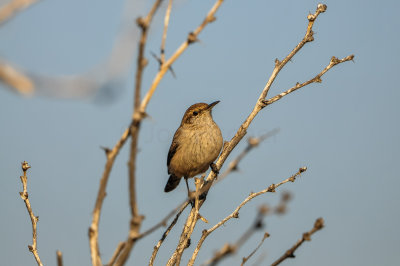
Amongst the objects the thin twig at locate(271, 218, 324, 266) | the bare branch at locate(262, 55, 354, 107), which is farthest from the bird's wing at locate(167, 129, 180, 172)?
the thin twig at locate(271, 218, 324, 266)

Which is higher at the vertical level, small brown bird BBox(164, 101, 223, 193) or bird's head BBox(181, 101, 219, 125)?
bird's head BBox(181, 101, 219, 125)

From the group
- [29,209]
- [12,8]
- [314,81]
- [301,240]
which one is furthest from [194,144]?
[12,8]

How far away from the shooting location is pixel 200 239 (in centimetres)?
379

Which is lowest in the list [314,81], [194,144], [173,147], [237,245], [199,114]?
[237,245]

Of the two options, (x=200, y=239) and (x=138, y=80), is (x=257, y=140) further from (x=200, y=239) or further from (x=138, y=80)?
(x=200, y=239)

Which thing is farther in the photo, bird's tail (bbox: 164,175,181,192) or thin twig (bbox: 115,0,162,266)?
bird's tail (bbox: 164,175,181,192)

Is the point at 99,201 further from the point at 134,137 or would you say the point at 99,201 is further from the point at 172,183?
the point at 172,183

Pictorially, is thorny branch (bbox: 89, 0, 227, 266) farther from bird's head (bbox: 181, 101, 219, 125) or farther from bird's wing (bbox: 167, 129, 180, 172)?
bird's wing (bbox: 167, 129, 180, 172)

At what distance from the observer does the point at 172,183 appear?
28.1ft

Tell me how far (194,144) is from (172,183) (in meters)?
1.49

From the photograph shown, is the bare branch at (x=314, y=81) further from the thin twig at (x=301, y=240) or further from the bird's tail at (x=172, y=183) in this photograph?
the bird's tail at (x=172, y=183)

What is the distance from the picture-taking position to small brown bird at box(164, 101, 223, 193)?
7211mm

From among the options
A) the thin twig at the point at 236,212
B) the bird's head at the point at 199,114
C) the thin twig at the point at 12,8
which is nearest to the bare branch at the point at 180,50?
the thin twig at the point at 12,8

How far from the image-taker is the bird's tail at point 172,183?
8441 mm
